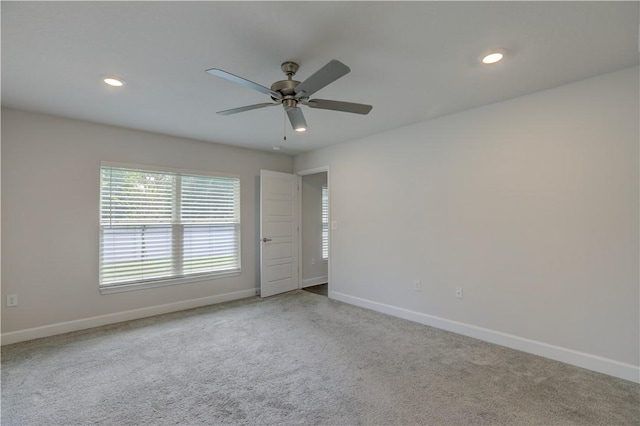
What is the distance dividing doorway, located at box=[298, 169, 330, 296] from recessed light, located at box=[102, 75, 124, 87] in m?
3.22

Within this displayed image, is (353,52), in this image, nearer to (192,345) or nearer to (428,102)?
(428,102)

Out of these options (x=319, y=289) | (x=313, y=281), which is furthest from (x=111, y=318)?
(x=313, y=281)

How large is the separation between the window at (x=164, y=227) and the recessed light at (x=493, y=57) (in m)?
3.78

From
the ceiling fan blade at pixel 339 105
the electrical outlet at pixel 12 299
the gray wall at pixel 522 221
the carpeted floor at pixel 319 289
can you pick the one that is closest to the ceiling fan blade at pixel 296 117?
the ceiling fan blade at pixel 339 105

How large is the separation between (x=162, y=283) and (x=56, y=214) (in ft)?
4.79

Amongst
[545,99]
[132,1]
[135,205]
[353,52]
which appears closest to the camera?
[132,1]

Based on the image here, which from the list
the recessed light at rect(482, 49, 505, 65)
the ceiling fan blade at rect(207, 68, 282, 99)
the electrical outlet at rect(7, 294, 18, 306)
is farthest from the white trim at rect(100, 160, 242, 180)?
→ the recessed light at rect(482, 49, 505, 65)

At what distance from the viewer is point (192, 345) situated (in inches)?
122

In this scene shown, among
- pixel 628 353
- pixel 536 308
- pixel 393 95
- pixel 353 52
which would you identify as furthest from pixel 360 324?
pixel 353 52

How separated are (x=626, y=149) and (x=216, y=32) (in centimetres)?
Result: 322

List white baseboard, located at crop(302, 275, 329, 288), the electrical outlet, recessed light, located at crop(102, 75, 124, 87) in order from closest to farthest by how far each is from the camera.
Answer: recessed light, located at crop(102, 75, 124, 87), the electrical outlet, white baseboard, located at crop(302, 275, 329, 288)

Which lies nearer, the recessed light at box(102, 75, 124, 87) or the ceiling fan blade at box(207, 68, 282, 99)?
the ceiling fan blade at box(207, 68, 282, 99)

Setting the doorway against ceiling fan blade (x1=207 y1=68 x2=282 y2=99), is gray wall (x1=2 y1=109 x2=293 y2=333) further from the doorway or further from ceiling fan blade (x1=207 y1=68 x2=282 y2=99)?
ceiling fan blade (x1=207 y1=68 x2=282 y2=99)

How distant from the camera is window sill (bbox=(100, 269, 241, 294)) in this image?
12.4 ft
